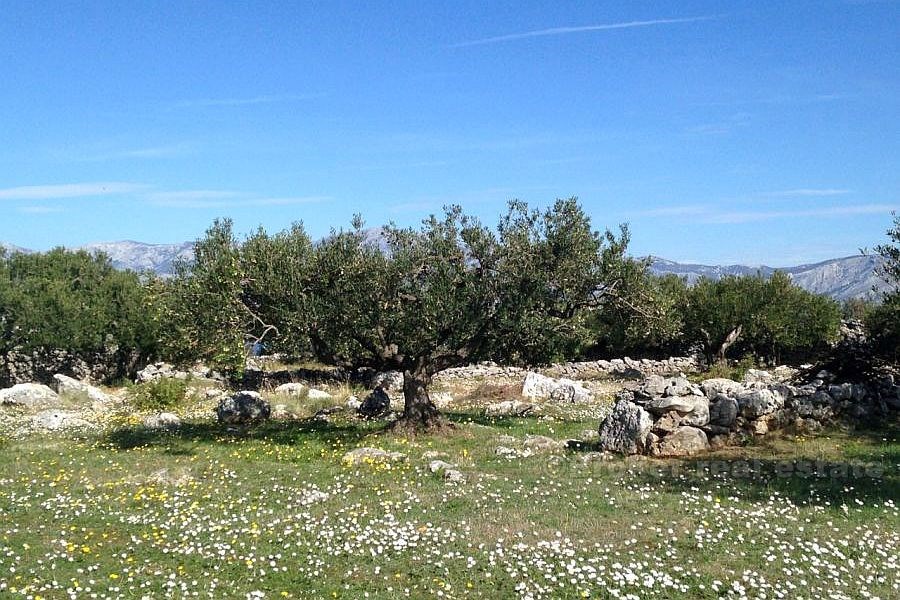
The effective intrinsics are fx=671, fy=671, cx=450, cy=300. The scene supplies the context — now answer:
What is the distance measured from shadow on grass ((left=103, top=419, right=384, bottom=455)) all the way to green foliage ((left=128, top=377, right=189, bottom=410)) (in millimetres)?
5544

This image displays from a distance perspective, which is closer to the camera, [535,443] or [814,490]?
[814,490]

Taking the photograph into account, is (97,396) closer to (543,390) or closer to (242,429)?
(242,429)

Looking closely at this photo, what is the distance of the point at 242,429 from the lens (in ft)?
94.3

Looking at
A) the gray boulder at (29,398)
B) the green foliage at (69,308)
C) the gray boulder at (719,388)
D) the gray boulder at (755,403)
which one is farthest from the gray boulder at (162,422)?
the gray boulder at (755,403)

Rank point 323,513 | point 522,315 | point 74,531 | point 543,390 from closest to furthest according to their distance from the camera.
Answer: point 74,531 < point 323,513 < point 522,315 < point 543,390

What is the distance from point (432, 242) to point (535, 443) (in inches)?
328

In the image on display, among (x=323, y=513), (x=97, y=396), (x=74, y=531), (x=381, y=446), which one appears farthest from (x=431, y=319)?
(x=97, y=396)

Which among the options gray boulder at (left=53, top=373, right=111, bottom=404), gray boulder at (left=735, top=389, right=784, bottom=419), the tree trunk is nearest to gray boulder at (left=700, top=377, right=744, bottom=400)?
gray boulder at (left=735, top=389, right=784, bottom=419)

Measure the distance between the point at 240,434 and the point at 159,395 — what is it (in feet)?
32.1

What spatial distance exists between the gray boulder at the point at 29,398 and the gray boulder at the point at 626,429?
1119 inches

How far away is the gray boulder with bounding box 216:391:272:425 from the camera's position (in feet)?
101

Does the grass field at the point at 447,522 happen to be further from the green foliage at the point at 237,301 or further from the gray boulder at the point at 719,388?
the green foliage at the point at 237,301

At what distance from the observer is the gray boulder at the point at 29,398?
35041 mm

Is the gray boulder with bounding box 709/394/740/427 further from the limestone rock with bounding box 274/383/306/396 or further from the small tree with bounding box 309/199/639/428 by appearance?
the limestone rock with bounding box 274/383/306/396
